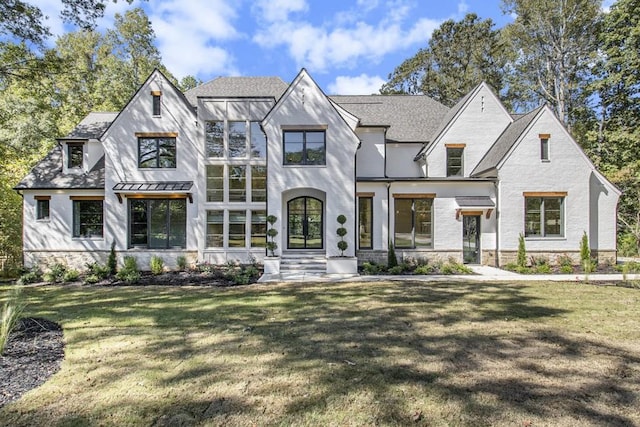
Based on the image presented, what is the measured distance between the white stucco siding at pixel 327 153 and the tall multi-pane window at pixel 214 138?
251 centimetres

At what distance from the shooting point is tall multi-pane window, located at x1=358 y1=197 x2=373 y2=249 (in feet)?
53.6

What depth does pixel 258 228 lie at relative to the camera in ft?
53.5

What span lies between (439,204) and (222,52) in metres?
12.9

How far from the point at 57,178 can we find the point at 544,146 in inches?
933

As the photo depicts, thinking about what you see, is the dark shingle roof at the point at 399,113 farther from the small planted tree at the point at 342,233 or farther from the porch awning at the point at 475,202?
the small planted tree at the point at 342,233

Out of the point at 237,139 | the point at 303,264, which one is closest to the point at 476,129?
the point at 303,264

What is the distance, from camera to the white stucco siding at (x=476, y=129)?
18047 millimetres

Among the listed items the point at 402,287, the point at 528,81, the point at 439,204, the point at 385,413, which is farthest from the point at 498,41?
the point at 385,413

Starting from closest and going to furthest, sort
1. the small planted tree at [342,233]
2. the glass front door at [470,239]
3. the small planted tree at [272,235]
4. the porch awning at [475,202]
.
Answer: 1. the small planted tree at [342,233]
2. the small planted tree at [272,235]
3. the porch awning at [475,202]
4. the glass front door at [470,239]

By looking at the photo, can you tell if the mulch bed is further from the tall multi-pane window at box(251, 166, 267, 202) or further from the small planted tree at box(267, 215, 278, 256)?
the tall multi-pane window at box(251, 166, 267, 202)

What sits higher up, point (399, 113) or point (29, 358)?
point (399, 113)

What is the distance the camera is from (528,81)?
30047mm

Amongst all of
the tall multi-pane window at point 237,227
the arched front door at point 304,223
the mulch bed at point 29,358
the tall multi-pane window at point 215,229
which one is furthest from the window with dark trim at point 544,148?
the mulch bed at point 29,358

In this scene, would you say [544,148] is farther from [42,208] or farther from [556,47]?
[42,208]
